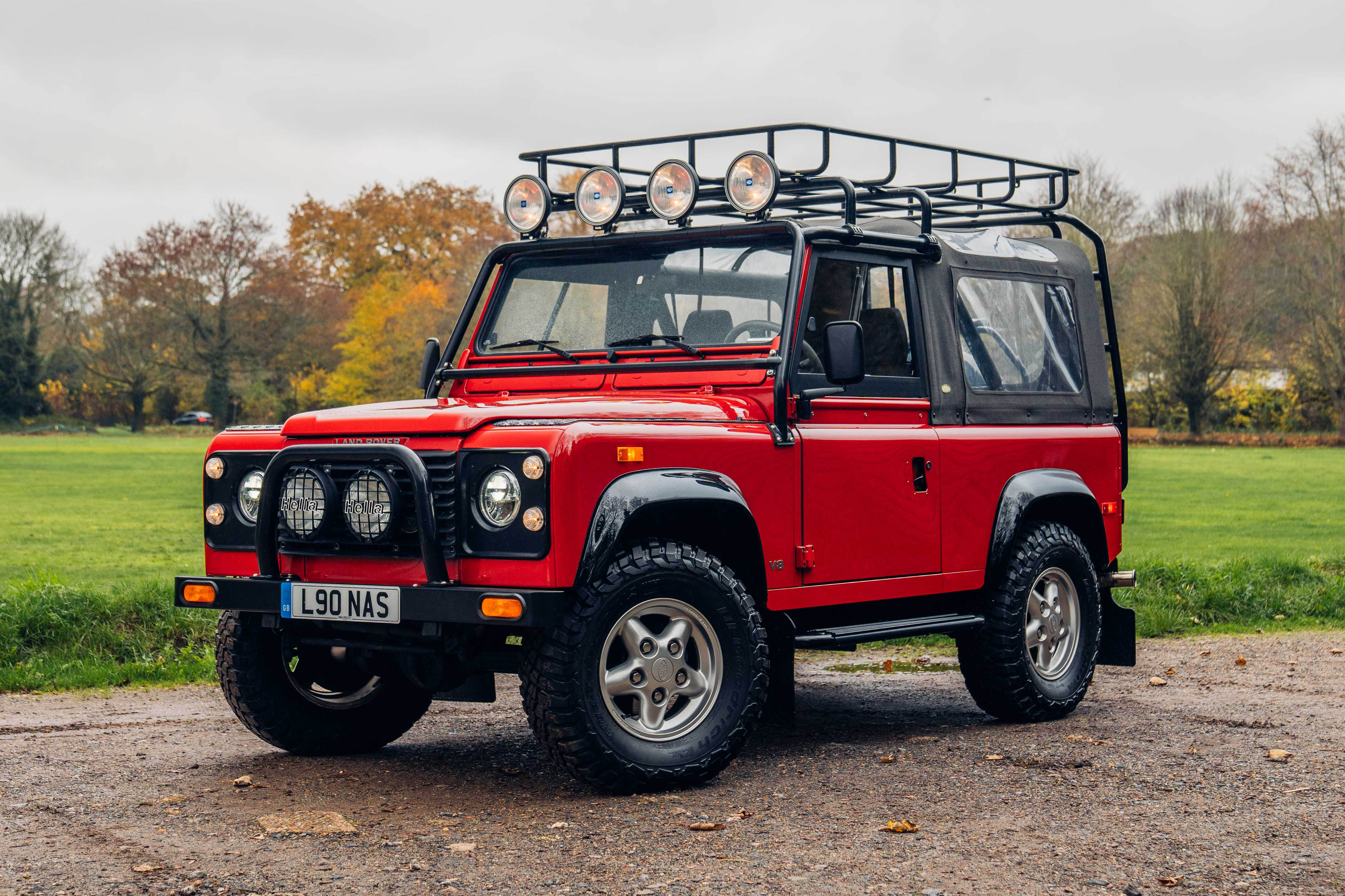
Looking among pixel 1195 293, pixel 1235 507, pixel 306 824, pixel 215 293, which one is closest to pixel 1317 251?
pixel 1195 293

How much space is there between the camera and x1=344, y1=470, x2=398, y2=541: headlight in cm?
587

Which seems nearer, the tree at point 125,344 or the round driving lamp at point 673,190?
the round driving lamp at point 673,190

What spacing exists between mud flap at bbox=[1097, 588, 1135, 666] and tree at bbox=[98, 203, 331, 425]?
200 ft

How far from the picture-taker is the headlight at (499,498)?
5.69 metres

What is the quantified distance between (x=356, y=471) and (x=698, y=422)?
135 centimetres

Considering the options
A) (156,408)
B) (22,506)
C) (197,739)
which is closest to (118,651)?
(197,739)

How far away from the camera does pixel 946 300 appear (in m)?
7.82

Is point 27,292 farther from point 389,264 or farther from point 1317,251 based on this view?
point 1317,251

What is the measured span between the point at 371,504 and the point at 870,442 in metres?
2.32

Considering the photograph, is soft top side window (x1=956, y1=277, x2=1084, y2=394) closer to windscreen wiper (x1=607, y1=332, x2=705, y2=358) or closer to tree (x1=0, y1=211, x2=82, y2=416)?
windscreen wiper (x1=607, y1=332, x2=705, y2=358)

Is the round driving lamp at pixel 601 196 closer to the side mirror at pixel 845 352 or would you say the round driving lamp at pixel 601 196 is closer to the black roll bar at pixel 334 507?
the side mirror at pixel 845 352

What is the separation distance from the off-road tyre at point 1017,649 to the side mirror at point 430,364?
2985 mm

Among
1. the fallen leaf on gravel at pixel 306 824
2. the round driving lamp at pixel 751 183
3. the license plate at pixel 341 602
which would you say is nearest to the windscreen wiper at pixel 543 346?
the round driving lamp at pixel 751 183

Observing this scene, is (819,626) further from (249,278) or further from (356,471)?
(249,278)
